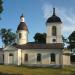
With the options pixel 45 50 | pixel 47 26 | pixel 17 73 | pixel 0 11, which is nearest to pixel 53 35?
pixel 47 26

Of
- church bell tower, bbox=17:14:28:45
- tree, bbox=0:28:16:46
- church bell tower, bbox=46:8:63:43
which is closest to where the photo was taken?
church bell tower, bbox=46:8:63:43

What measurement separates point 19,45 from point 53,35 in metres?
8.07

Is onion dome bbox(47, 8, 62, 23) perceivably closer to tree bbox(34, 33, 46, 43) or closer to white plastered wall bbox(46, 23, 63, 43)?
white plastered wall bbox(46, 23, 63, 43)

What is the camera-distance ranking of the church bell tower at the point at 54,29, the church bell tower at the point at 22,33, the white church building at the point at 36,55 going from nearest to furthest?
the white church building at the point at 36,55 → the church bell tower at the point at 54,29 → the church bell tower at the point at 22,33

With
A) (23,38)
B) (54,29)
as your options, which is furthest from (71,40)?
(23,38)

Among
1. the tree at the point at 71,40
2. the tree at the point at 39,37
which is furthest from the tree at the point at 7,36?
the tree at the point at 71,40

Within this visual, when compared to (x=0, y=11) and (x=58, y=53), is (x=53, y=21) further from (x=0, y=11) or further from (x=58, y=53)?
(x=0, y=11)

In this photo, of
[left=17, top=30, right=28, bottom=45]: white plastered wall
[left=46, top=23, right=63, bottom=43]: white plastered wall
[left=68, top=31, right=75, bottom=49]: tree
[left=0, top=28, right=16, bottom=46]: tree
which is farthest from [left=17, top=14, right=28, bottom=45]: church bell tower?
[left=68, top=31, right=75, bottom=49]: tree

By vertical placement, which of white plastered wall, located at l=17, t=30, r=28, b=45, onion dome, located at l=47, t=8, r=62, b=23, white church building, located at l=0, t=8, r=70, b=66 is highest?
onion dome, located at l=47, t=8, r=62, b=23

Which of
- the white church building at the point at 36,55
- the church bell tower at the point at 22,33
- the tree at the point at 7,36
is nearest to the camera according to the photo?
the white church building at the point at 36,55

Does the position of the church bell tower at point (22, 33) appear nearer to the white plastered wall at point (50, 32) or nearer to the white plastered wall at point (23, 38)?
the white plastered wall at point (23, 38)

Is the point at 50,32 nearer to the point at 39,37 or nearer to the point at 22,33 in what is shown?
the point at 22,33

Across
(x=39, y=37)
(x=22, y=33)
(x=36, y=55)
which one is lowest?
(x=36, y=55)

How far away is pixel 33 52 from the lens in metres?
57.8
